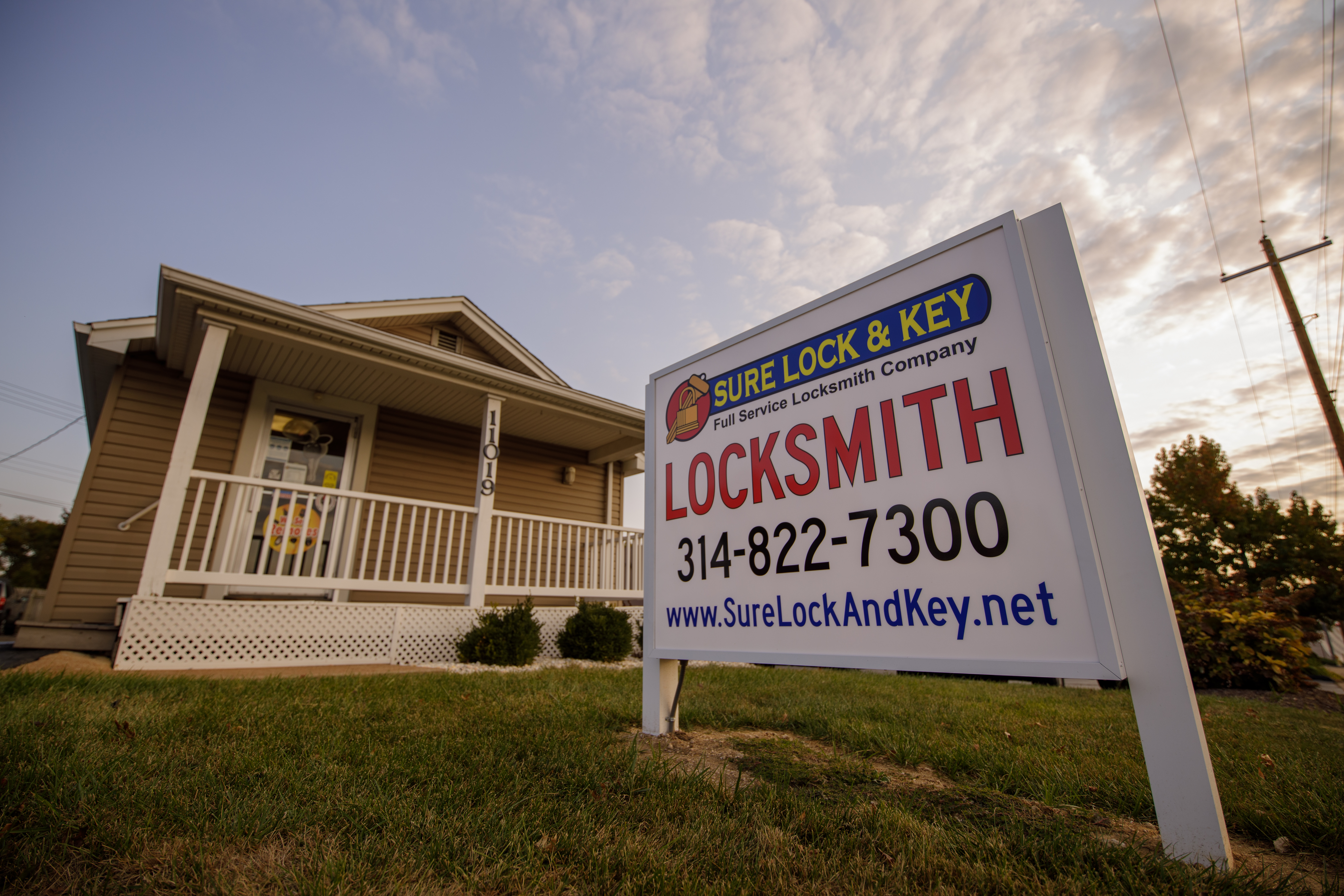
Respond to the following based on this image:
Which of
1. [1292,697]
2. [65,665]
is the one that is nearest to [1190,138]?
[1292,697]

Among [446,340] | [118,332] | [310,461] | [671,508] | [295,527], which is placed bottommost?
[671,508]

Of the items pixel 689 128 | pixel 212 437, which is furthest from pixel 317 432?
pixel 689 128

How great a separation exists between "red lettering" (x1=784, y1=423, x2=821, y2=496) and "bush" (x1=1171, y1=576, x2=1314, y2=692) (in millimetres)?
7451

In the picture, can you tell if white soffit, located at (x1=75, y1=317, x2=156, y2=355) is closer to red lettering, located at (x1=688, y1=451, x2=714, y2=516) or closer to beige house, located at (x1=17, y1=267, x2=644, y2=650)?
beige house, located at (x1=17, y1=267, x2=644, y2=650)

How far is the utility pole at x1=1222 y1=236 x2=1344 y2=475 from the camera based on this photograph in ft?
33.5

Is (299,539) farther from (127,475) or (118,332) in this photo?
(118,332)

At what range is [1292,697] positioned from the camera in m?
5.93

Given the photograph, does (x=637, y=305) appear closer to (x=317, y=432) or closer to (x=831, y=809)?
(x=317, y=432)

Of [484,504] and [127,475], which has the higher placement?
[127,475]

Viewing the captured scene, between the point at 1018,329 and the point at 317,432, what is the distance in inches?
345

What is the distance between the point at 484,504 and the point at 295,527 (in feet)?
7.76

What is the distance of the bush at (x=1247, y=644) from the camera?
6555mm

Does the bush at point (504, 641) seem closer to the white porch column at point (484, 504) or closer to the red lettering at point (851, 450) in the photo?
the white porch column at point (484, 504)

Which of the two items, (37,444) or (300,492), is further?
(37,444)
